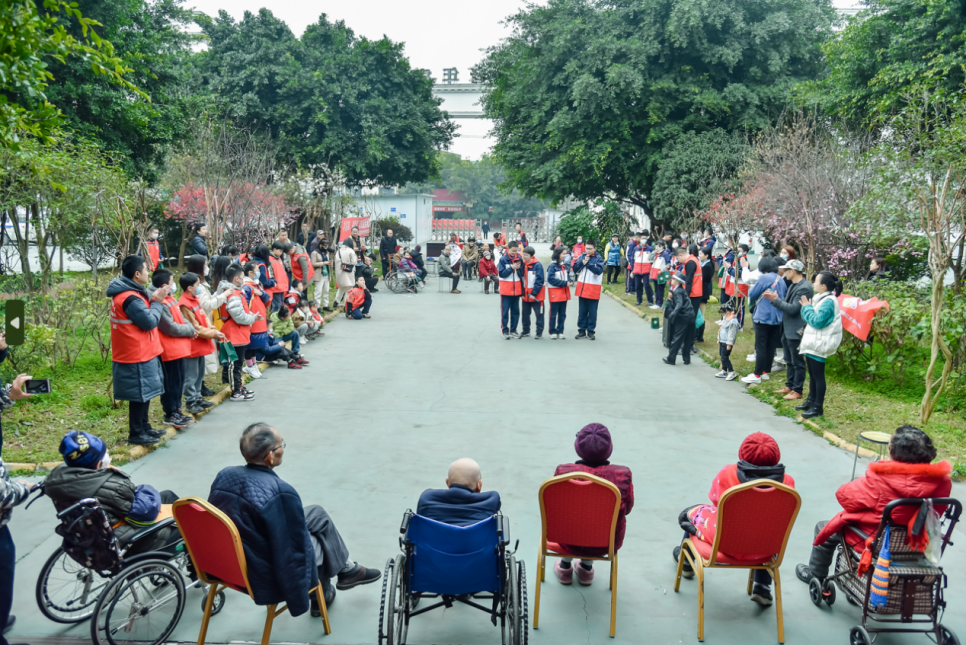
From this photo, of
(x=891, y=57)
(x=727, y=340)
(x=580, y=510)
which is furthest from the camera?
(x=891, y=57)

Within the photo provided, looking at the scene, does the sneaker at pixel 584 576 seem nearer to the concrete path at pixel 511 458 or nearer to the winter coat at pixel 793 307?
the concrete path at pixel 511 458

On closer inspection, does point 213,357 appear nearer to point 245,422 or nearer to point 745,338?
point 245,422

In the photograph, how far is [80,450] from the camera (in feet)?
13.0

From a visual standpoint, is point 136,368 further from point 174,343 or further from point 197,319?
point 197,319

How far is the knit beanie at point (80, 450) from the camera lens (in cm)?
393

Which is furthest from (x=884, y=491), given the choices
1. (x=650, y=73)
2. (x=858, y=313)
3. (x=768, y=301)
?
(x=650, y=73)

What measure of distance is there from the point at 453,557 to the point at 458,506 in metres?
0.26

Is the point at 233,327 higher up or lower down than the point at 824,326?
lower down

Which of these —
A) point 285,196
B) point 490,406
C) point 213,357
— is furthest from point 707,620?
point 285,196

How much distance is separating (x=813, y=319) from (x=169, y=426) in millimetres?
6847

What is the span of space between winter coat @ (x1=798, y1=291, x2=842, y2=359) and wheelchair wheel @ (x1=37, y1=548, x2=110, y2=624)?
6.93 meters

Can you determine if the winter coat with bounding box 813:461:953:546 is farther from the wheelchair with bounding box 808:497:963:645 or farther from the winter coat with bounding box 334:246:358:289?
the winter coat with bounding box 334:246:358:289

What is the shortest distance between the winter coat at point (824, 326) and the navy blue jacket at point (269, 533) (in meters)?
6.21

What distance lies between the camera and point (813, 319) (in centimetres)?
787
